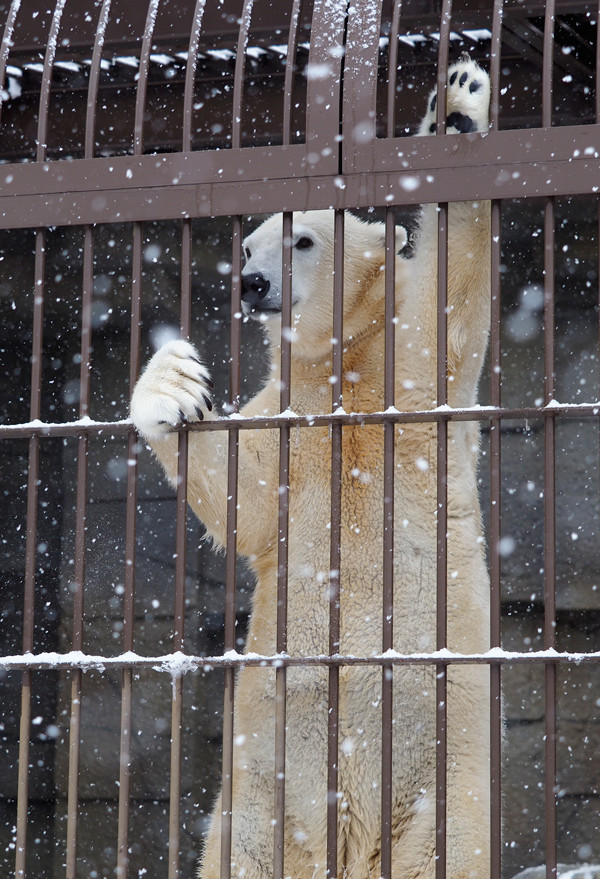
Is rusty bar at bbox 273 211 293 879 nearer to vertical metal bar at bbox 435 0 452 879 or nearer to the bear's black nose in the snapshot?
vertical metal bar at bbox 435 0 452 879

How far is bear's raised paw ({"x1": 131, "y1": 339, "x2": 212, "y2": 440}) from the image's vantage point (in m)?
3.34

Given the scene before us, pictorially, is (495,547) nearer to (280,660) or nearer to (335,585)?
(335,585)

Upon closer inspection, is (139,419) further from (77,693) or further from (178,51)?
(178,51)

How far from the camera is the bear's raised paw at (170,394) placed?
3.34 meters

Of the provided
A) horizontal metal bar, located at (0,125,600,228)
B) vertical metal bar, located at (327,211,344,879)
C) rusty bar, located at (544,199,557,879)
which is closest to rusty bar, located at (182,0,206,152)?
horizontal metal bar, located at (0,125,600,228)

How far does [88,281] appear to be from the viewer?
127 inches

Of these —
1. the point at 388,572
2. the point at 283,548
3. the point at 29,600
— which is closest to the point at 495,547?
the point at 388,572

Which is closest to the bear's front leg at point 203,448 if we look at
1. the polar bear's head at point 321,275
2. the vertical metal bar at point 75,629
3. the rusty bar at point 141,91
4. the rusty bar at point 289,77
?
the vertical metal bar at point 75,629

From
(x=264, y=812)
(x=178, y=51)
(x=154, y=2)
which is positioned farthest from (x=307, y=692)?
(x=178, y=51)

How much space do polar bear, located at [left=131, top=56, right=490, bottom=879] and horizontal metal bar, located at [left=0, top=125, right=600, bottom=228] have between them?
0.53 metres

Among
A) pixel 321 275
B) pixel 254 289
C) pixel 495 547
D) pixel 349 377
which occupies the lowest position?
pixel 495 547

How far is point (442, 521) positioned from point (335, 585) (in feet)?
1.03

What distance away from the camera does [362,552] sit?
158 inches

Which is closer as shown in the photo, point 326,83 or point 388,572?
point 388,572
